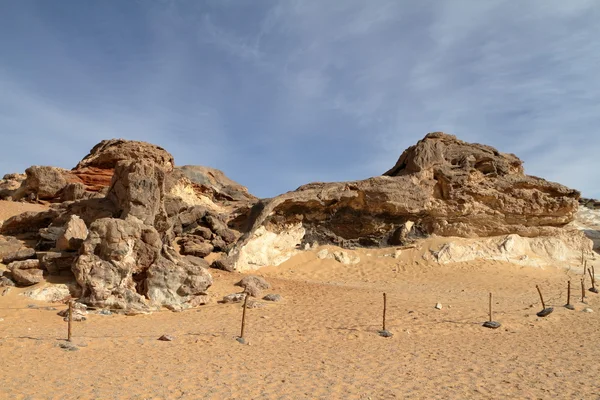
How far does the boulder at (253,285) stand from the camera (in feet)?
46.9

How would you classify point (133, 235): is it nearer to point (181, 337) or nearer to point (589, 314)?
point (181, 337)

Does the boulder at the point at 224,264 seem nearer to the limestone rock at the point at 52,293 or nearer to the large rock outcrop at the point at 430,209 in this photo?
the large rock outcrop at the point at 430,209

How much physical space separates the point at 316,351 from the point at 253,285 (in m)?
5.79

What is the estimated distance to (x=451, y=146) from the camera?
23.5 metres

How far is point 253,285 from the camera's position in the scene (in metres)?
14.8

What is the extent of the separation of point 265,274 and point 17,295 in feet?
30.0

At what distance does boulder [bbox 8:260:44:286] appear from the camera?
12.1 metres

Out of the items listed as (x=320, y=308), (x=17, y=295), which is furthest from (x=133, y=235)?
(x=320, y=308)

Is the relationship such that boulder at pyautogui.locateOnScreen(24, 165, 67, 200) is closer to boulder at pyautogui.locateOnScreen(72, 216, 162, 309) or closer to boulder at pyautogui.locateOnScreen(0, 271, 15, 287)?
boulder at pyautogui.locateOnScreen(0, 271, 15, 287)

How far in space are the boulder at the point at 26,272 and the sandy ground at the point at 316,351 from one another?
1.53 feet

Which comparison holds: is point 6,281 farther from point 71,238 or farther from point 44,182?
point 44,182

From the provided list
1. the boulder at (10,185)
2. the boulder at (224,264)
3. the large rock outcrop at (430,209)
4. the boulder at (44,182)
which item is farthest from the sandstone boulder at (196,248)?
the boulder at (10,185)

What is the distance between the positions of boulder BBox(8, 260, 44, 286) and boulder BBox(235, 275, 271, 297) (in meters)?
6.22

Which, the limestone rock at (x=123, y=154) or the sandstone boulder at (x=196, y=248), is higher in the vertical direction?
the limestone rock at (x=123, y=154)
